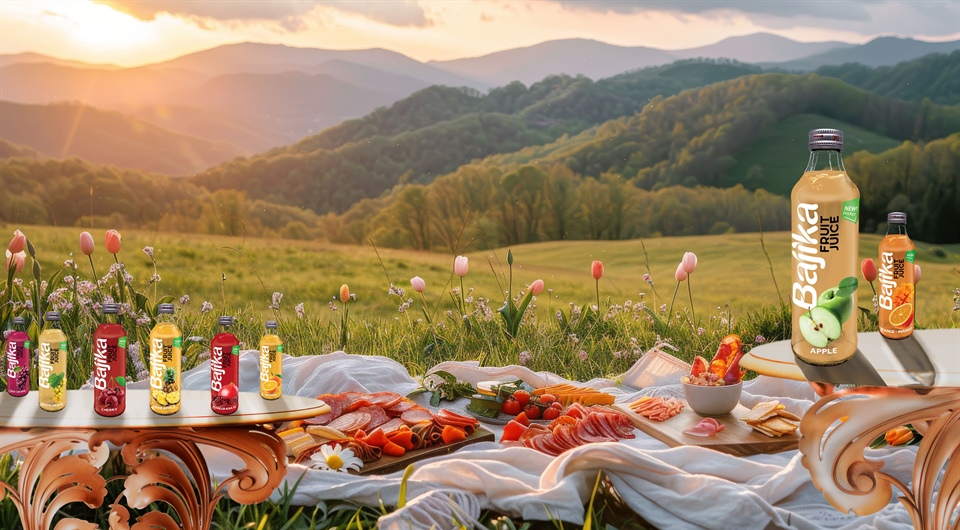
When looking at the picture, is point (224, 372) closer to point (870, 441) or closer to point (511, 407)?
point (511, 407)

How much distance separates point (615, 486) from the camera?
11.3 ft

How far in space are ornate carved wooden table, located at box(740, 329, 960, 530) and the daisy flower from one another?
164cm

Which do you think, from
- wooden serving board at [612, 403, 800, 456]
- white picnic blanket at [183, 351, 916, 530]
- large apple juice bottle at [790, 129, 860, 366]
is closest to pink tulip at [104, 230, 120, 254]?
white picnic blanket at [183, 351, 916, 530]

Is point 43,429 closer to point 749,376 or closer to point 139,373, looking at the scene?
point 139,373

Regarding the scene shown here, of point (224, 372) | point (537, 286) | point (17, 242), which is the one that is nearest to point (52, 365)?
point (224, 372)

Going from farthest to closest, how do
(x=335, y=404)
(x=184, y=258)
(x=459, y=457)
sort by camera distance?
1. (x=184, y=258)
2. (x=335, y=404)
3. (x=459, y=457)

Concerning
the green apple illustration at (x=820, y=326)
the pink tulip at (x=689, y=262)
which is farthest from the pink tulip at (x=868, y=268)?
the green apple illustration at (x=820, y=326)

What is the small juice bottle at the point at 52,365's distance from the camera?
285 cm

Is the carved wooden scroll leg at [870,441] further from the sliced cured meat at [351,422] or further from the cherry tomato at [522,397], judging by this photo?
the sliced cured meat at [351,422]

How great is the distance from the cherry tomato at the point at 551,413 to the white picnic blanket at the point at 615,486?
2.41 feet

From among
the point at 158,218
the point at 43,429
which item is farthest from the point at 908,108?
the point at 43,429

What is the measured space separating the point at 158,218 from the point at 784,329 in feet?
33.3

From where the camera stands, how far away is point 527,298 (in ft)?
20.2

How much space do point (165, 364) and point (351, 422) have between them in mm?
1319
